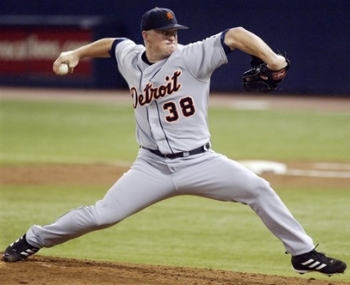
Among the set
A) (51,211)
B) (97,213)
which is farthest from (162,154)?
(51,211)

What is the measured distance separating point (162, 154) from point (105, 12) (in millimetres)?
16821

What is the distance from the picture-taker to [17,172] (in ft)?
38.8

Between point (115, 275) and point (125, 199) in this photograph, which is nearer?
point (125, 199)

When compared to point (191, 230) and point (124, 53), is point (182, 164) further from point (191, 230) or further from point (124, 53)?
point (191, 230)

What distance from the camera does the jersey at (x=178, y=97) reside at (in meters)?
5.68

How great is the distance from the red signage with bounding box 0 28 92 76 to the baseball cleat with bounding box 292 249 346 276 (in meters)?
16.2

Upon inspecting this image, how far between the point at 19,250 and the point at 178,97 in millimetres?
1606

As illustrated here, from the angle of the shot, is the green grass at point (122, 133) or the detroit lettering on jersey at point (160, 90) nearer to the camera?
→ the detroit lettering on jersey at point (160, 90)

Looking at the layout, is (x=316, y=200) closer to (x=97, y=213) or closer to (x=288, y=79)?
(x=97, y=213)

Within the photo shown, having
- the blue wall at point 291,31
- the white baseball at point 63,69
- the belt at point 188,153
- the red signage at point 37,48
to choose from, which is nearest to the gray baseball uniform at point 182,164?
the belt at point 188,153

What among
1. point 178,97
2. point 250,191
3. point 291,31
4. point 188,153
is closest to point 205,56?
point 178,97

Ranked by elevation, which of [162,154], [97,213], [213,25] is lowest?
[97,213]

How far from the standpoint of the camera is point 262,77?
5.54 meters

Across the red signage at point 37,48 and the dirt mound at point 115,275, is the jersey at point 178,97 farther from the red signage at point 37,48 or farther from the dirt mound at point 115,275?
the red signage at point 37,48
